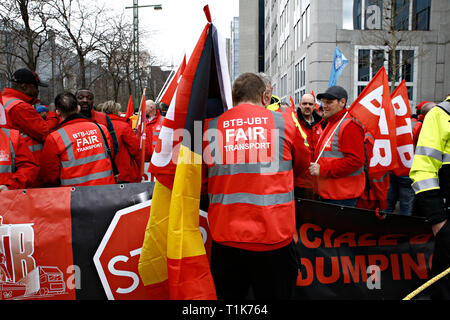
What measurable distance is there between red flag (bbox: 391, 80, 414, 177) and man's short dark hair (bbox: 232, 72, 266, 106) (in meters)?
2.72

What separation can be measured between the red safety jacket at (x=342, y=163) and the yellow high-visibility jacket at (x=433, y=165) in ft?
3.22

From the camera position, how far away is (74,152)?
389 cm

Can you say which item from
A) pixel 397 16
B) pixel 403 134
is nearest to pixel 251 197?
pixel 403 134

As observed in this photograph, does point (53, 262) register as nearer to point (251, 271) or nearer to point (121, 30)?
point (251, 271)

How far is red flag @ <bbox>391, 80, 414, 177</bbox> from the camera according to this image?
4.52 m

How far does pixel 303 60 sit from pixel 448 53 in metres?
8.55

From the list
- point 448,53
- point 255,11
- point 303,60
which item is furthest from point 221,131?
point 255,11

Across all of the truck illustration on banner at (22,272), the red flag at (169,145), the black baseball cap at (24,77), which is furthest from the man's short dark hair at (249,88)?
the black baseball cap at (24,77)

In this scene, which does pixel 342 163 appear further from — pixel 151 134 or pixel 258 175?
pixel 151 134

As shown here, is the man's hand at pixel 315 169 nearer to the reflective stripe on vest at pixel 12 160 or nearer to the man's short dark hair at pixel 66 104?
the man's short dark hair at pixel 66 104

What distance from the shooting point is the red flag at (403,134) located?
452 cm

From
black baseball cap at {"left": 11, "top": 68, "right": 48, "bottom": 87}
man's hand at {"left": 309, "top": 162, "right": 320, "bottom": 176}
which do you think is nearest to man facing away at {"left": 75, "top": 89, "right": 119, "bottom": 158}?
black baseball cap at {"left": 11, "top": 68, "right": 48, "bottom": 87}

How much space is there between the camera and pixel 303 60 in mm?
→ 24547

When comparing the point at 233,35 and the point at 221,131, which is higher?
the point at 233,35
